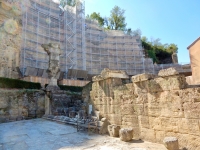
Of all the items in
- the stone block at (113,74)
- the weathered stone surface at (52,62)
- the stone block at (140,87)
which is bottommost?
the stone block at (140,87)

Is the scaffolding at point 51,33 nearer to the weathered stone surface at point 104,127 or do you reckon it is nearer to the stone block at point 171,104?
the weathered stone surface at point 104,127

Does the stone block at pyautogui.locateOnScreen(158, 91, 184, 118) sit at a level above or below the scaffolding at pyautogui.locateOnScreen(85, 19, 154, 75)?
below

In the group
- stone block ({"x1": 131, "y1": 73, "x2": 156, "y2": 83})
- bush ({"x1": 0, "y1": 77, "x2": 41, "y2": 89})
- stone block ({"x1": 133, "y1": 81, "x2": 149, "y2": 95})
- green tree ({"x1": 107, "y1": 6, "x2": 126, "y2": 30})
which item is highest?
green tree ({"x1": 107, "y1": 6, "x2": 126, "y2": 30})

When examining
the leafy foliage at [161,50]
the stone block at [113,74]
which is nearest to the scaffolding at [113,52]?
the leafy foliage at [161,50]

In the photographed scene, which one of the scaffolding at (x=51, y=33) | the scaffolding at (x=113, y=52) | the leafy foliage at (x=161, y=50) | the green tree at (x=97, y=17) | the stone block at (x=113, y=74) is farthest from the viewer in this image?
the green tree at (x=97, y=17)

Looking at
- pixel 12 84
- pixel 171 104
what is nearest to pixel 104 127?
pixel 171 104

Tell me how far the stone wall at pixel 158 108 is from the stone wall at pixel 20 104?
5.89 metres

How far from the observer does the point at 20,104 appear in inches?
352

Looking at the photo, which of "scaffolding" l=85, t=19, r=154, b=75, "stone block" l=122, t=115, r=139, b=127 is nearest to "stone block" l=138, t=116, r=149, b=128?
"stone block" l=122, t=115, r=139, b=127

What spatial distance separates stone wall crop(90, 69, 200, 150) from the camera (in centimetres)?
312

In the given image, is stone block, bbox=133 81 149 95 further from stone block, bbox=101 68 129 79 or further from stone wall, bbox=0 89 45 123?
stone wall, bbox=0 89 45 123

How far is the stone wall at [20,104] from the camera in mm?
8492

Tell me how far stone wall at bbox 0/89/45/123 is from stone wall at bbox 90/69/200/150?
5893 mm

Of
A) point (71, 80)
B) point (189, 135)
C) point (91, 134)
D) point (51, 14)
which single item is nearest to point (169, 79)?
point (189, 135)
